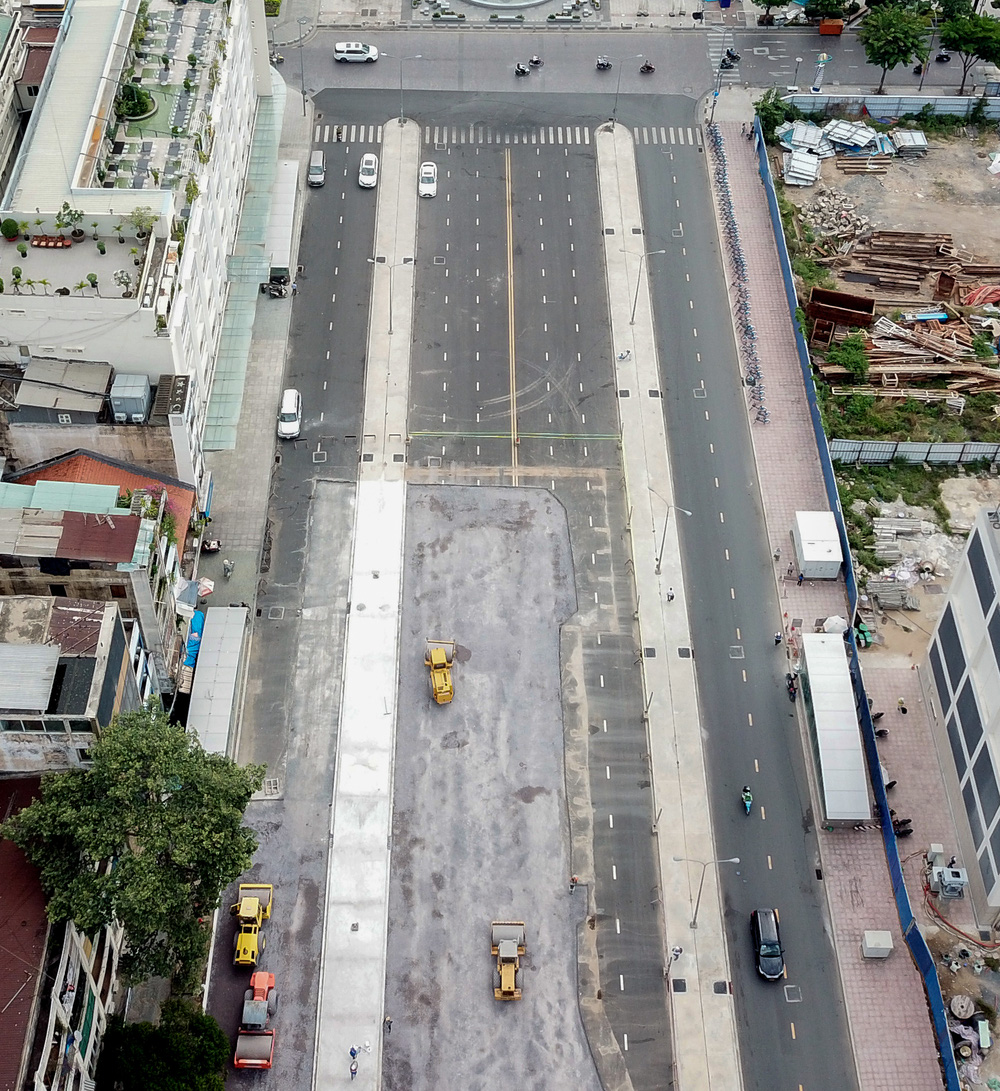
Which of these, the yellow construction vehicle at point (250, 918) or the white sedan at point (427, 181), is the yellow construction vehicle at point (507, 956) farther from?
the white sedan at point (427, 181)

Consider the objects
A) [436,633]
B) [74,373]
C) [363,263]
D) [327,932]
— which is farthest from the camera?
[363,263]

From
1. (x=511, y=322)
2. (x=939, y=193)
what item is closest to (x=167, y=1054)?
(x=511, y=322)

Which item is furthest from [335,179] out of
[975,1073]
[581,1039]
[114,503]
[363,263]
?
[975,1073]

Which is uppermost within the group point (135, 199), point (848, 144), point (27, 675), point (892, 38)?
point (892, 38)

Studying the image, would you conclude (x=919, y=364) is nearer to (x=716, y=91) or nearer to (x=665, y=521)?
(x=665, y=521)

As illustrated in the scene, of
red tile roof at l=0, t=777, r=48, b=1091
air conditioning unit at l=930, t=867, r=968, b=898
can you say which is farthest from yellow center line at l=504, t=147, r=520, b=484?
red tile roof at l=0, t=777, r=48, b=1091

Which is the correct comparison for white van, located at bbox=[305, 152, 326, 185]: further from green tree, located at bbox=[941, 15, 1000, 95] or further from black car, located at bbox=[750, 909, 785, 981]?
black car, located at bbox=[750, 909, 785, 981]

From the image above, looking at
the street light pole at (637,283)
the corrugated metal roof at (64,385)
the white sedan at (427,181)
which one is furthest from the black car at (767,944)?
the white sedan at (427,181)

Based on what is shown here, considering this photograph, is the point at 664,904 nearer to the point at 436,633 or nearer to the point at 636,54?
the point at 436,633
